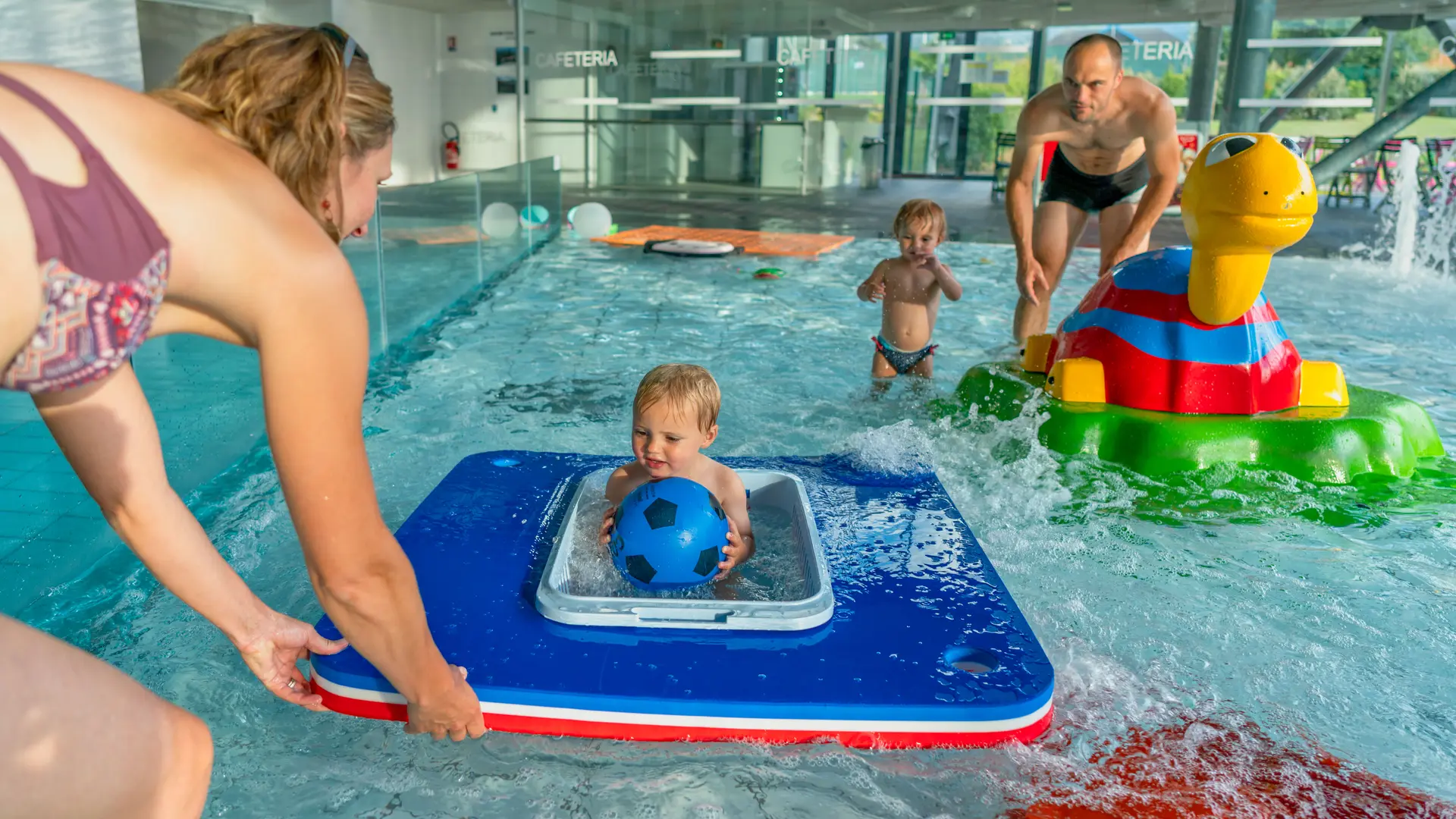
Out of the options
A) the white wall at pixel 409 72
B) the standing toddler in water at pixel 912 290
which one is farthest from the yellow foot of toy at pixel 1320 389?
the white wall at pixel 409 72

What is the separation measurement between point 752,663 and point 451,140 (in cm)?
1577

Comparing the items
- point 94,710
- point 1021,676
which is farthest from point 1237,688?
point 94,710

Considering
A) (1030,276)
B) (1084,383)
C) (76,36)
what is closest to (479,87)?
(76,36)

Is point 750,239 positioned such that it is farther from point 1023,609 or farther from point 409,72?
point 1023,609

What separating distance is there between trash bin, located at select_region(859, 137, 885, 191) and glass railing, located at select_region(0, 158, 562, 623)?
36.0ft

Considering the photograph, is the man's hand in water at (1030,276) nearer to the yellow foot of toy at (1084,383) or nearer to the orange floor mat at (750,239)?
the yellow foot of toy at (1084,383)

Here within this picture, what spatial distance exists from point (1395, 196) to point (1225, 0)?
3082 millimetres

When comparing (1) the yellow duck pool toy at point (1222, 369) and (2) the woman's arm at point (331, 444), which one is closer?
(2) the woman's arm at point (331, 444)

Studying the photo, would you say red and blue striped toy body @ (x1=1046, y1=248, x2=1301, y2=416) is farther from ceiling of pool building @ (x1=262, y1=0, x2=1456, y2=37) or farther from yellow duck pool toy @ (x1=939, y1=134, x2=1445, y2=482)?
ceiling of pool building @ (x1=262, y1=0, x2=1456, y2=37)

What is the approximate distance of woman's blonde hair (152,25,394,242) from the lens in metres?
1.26

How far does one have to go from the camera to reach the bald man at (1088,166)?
4.73 meters

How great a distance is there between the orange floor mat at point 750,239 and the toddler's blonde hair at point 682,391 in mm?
7077

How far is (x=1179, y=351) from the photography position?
3721mm

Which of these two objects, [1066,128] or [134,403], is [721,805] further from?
[1066,128]
